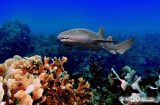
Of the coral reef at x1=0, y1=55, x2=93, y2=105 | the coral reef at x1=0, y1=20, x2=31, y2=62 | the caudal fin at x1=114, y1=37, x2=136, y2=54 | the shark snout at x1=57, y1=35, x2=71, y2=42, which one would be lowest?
the coral reef at x1=0, y1=55, x2=93, y2=105

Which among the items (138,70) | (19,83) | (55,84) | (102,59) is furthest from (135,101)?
(138,70)

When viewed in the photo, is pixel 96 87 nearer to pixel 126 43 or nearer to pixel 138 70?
pixel 126 43

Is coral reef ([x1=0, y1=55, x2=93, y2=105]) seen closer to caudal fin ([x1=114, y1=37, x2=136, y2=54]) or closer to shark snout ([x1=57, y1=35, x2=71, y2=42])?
shark snout ([x1=57, y1=35, x2=71, y2=42])

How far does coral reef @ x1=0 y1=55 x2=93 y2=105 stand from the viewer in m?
2.03

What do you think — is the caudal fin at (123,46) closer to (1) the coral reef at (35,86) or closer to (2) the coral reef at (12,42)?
(1) the coral reef at (35,86)

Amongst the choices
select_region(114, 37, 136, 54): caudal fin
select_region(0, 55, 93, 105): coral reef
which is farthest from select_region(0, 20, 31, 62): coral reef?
select_region(114, 37, 136, 54): caudal fin

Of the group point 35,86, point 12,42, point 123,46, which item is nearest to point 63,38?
point 35,86

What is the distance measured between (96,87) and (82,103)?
155 centimetres

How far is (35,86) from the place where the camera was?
2219 millimetres

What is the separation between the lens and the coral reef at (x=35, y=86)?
6.66ft

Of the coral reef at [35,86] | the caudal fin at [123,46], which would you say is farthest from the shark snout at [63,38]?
the caudal fin at [123,46]

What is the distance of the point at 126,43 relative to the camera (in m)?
3.76

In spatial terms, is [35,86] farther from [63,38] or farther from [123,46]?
[123,46]

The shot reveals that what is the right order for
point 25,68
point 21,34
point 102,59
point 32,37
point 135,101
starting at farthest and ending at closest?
point 32,37
point 21,34
point 102,59
point 25,68
point 135,101
